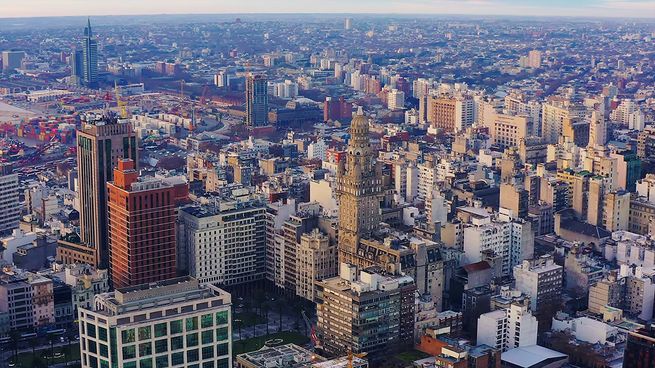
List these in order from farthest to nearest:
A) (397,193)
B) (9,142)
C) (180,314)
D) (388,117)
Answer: (388,117) → (9,142) → (397,193) → (180,314)

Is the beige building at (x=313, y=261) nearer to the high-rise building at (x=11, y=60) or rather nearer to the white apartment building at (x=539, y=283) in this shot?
the white apartment building at (x=539, y=283)

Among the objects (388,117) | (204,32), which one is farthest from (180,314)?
(204,32)

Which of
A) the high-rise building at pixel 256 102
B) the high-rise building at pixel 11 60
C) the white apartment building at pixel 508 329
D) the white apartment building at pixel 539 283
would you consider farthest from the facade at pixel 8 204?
the high-rise building at pixel 11 60

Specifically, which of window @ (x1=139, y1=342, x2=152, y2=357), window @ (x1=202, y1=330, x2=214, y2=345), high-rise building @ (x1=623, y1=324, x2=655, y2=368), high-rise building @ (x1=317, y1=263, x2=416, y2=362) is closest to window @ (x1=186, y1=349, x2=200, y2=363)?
window @ (x1=202, y1=330, x2=214, y2=345)

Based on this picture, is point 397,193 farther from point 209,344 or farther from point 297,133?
point 209,344

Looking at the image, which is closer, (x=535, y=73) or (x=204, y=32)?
(x=535, y=73)

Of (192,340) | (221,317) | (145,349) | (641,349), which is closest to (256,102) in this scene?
(641,349)
